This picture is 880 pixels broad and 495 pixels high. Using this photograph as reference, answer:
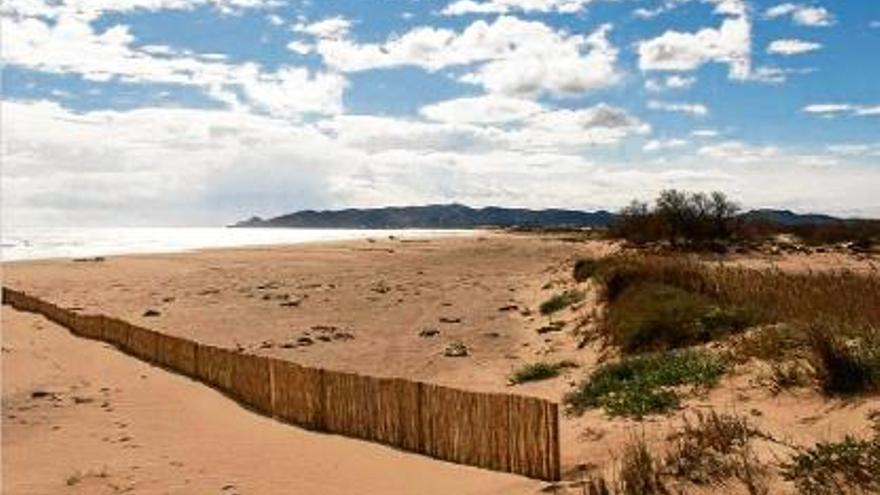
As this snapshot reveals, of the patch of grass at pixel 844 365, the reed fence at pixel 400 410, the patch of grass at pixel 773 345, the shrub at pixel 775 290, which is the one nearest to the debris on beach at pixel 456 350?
the shrub at pixel 775 290

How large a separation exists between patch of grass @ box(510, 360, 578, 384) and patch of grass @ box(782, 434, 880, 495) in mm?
7430

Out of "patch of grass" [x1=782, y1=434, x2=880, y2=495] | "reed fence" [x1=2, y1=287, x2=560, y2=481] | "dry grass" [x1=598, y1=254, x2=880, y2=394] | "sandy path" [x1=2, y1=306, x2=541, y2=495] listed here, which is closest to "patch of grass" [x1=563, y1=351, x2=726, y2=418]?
"dry grass" [x1=598, y1=254, x2=880, y2=394]

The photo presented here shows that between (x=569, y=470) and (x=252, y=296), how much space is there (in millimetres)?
21792

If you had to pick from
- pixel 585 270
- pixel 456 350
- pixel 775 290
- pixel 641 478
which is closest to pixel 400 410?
pixel 641 478

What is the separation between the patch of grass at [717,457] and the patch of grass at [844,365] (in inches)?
57.9

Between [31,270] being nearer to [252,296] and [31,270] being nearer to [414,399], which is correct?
[252,296]

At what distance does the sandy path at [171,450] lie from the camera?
30.8ft

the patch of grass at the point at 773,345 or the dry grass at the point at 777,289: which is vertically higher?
the dry grass at the point at 777,289

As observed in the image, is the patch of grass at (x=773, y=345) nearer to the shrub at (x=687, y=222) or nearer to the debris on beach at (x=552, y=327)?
the debris on beach at (x=552, y=327)

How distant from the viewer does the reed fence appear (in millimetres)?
8625

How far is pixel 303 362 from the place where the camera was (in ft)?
59.0

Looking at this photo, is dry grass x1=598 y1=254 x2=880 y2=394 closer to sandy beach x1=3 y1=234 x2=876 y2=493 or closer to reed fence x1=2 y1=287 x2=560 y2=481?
sandy beach x1=3 y1=234 x2=876 y2=493

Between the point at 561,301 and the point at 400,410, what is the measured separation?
472 inches

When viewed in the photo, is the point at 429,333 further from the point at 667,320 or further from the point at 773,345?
the point at 773,345
